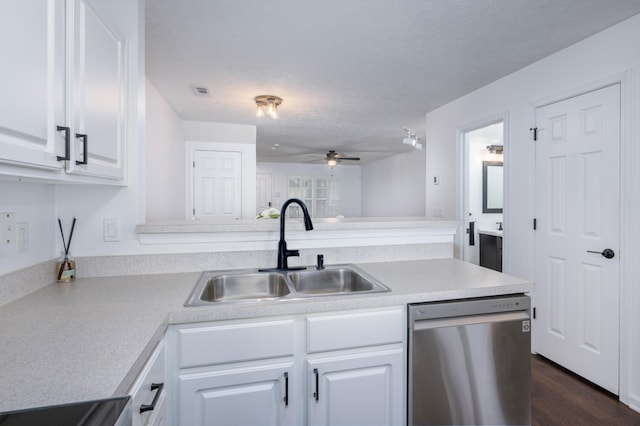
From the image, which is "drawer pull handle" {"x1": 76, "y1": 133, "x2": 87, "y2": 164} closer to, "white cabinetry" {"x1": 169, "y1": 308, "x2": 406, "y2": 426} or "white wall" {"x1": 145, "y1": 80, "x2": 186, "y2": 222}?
"white cabinetry" {"x1": 169, "y1": 308, "x2": 406, "y2": 426}

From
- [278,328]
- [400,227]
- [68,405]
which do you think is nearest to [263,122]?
[400,227]

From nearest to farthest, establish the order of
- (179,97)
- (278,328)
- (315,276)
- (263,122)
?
(278,328)
(315,276)
(179,97)
(263,122)

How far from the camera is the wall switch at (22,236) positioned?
1222 millimetres

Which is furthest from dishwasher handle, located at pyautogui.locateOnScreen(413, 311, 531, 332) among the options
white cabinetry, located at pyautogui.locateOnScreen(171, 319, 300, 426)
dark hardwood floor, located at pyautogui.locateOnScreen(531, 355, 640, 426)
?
dark hardwood floor, located at pyautogui.locateOnScreen(531, 355, 640, 426)

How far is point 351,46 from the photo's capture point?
2.25m

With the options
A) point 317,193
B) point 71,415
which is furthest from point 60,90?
point 317,193

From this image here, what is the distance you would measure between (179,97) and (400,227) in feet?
8.96

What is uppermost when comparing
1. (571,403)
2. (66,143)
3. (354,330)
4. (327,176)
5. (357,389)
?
(327,176)

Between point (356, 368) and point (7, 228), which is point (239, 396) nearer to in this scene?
point (356, 368)

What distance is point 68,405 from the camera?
578 millimetres

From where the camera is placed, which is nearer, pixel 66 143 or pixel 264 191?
pixel 66 143

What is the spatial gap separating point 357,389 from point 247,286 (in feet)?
2.40

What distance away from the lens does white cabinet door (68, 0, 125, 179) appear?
1042 millimetres

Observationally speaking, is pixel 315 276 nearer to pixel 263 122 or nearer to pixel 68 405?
pixel 68 405
